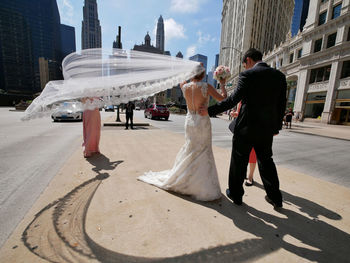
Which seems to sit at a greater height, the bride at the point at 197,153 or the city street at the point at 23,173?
the bride at the point at 197,153

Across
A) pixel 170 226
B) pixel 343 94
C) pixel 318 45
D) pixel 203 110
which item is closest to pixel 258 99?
pixel 203 110

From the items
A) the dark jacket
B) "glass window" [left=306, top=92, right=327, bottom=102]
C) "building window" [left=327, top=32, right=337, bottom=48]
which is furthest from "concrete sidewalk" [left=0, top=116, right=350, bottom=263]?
"building window" [left=327, top=32, right=337, bottom=48]

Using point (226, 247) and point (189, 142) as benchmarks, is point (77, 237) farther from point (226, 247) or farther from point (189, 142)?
point (189, 142)

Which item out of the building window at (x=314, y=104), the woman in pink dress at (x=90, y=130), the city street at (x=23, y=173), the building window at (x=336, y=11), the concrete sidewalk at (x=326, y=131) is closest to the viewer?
the city street at (x=23, y=173)

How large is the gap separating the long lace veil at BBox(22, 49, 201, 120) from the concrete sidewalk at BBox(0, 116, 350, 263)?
156 cm

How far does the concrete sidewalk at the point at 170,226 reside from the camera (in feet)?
5.40

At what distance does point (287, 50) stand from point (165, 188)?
1458 inches

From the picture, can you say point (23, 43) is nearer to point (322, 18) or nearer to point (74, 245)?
A: point (322, 18)

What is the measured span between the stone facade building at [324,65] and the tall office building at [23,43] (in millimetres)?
105382

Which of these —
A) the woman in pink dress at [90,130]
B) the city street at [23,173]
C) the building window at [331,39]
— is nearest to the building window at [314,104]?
the building window at [331,39]

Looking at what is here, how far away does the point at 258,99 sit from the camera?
2.29 m

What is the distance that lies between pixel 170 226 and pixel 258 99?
1984 mm

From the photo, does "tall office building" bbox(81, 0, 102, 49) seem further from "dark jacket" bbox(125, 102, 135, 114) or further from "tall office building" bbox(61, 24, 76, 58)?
"dark jacket" bbox(125, 102, 135, 114)

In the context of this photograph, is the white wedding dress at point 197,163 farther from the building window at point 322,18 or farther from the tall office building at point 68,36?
the tall office building at point 68,36
